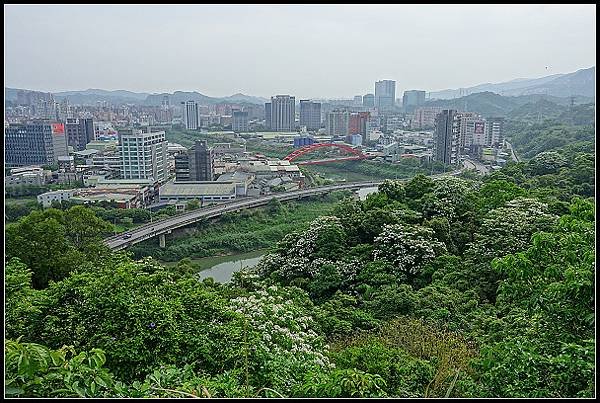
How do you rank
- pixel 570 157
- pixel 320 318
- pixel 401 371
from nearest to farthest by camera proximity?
pixel 401 371 < pixel 320 318 < pixel 570 157

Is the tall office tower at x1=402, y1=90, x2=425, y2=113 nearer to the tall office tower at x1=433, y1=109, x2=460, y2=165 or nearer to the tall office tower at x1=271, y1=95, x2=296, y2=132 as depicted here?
the tall office tower at x1=271, y1=95, x2=296, y2=132

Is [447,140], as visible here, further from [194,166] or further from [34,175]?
[34,175]

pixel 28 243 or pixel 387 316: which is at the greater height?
pixel 28 243

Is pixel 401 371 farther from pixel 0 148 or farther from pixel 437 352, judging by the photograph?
pixel 0 148

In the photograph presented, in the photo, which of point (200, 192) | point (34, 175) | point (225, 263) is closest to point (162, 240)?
point (225, 263)

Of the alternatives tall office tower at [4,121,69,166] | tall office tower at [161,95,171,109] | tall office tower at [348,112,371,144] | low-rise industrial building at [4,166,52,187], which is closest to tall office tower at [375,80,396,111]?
tall office tower at [348,112,371,144]

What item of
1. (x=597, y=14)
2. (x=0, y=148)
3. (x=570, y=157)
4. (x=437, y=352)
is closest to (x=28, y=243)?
(x=437, y=352)
